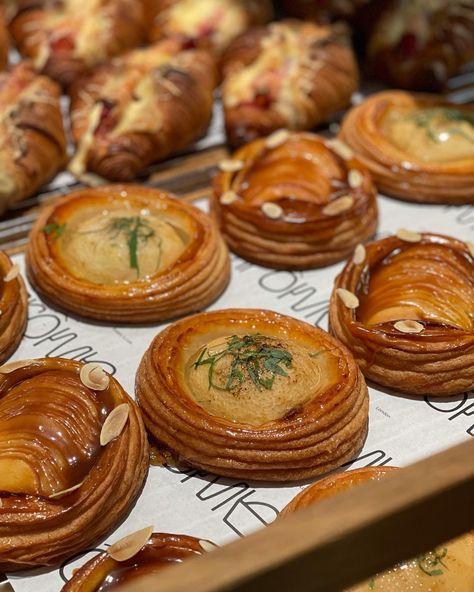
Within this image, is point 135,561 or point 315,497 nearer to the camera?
point 135,561

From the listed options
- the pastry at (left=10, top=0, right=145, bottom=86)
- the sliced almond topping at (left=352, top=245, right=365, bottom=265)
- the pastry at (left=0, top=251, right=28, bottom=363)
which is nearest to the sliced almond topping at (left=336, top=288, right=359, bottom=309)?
the sliced almond topping at (left=352, top=245, right=365, bottom=265)

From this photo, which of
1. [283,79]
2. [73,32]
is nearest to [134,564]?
[283,79]

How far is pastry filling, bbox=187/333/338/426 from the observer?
7.94 ft

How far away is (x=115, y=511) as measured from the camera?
2.26 m

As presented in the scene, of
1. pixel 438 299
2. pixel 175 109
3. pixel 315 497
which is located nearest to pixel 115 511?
pixel 315 497

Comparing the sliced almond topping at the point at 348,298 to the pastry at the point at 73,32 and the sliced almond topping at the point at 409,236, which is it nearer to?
the sliced almond topping at the point at 409,236

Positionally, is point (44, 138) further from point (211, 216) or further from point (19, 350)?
point (19, 350)

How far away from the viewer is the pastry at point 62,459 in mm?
2121


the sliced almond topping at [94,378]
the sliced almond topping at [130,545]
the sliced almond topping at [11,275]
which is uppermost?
the sliced almond topping at [11,275]

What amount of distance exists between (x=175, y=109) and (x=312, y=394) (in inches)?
82.0

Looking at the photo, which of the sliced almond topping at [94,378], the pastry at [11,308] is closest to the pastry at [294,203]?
the pastry at [11,308]

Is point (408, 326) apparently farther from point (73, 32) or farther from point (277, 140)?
point (73, 32)

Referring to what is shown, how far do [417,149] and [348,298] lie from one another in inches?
52.0

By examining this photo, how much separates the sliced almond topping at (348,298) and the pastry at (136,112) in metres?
1.49
